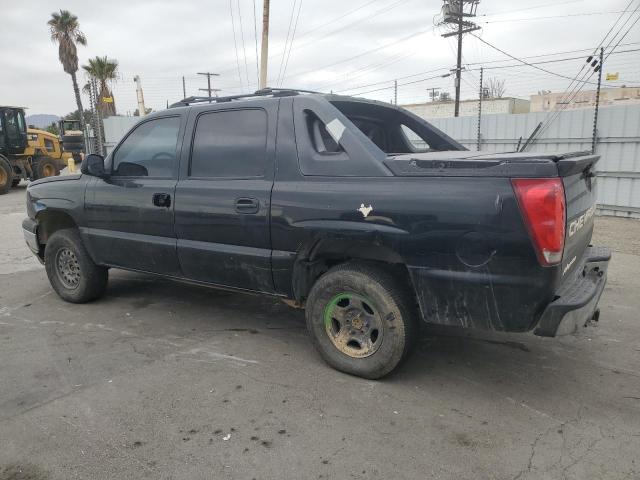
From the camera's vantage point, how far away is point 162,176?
4.23 metres

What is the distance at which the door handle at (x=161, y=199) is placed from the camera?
408 cm

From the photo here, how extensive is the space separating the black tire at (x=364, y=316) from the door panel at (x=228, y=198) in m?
0.49

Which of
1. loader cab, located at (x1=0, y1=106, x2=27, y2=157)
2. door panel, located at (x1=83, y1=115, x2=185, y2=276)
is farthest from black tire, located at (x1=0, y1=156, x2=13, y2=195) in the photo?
door panel, located at (x1=83, y1=115, x2=185, y2=276)

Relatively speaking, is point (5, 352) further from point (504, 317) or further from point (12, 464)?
point (504, 317)

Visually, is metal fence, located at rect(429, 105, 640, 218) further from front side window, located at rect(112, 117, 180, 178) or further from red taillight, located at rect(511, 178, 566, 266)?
front side window, located at rect(112, 117, 180, 178)

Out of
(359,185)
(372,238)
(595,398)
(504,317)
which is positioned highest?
(359,185)

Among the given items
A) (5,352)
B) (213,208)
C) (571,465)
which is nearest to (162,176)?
(213,208)

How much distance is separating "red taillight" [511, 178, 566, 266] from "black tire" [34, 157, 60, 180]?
19.3 metres

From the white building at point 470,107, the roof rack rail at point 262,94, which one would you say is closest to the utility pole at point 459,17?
the white building at point 470,107

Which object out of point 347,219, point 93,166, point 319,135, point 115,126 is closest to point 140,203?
point 93,166

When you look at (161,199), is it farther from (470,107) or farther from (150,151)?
(470,107)

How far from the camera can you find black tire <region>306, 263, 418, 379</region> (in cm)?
319

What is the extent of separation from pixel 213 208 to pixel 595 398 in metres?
2.90

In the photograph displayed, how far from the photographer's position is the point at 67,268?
518cm
